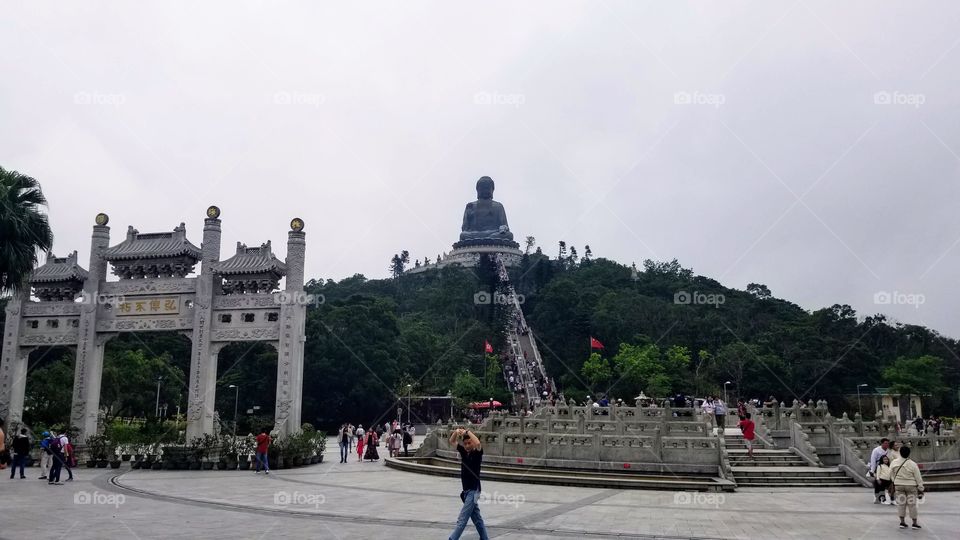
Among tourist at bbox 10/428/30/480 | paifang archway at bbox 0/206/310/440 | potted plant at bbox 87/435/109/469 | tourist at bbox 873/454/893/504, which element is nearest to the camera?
tourist at bbox 873/454/893/504

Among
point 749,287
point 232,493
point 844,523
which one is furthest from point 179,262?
point 749,287

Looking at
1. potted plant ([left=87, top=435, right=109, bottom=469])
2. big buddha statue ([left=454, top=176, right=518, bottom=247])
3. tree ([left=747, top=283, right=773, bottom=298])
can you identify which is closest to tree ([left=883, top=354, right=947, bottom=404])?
tree ([left=747, top=283, right=773, bottom=298])

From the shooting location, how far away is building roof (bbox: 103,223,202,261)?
30781 mm

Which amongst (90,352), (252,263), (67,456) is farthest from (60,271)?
(67,456)

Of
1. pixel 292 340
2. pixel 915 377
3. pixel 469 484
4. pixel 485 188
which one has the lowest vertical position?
pixel 469 484

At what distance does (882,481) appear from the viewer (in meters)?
15.1

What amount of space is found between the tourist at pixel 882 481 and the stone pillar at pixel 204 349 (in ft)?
80.0

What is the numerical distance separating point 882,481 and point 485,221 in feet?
383

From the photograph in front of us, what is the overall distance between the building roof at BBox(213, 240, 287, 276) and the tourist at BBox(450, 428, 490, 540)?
70.5 feet

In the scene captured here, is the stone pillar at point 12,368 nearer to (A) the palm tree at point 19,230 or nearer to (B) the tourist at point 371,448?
(A) the palm tree at point 19,230

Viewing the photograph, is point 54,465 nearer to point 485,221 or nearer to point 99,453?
point 99,453

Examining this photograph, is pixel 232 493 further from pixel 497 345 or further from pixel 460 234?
pixel 460 234

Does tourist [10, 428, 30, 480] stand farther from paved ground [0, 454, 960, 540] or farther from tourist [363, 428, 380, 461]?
tourist [363, 428, 380, 461]

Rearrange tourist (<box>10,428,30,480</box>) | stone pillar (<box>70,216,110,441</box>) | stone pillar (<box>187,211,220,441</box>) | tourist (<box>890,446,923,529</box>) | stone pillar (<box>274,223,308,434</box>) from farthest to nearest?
stone pillar (<box>70,216,110,441</box>)
stone pillar (<box>187,211,220,441</box>)
stone pillar (<box>274,223,308,434</box>)
tourist (<box>10,428,30,480</box>)
tourist (<box>890,446,923,529</box>)
